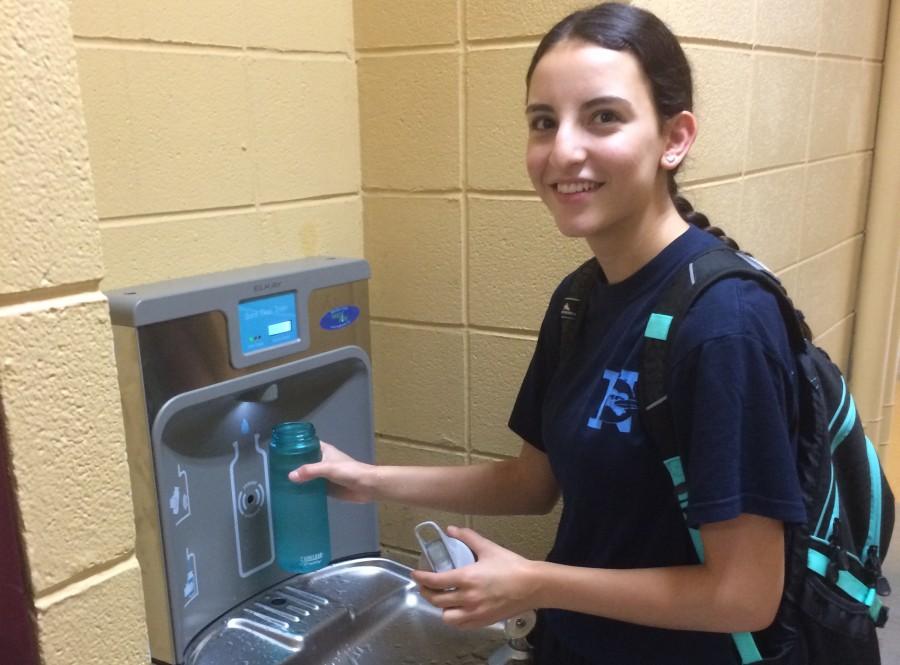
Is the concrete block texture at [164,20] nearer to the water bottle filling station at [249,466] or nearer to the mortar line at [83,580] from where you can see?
the water bottle filling station at [249,466]

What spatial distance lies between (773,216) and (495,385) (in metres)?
0.82

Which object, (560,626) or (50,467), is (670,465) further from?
(50,467)

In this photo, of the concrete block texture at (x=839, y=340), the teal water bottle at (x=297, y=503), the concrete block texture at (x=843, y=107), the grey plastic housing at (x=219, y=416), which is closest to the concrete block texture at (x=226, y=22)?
the grey plastic housing at (x=219, y=416)

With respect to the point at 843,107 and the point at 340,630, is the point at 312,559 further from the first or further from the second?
the point at 843,107

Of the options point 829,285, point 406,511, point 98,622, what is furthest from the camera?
point 829,285

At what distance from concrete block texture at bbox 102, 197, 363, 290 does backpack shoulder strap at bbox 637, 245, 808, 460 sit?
25.8 inches

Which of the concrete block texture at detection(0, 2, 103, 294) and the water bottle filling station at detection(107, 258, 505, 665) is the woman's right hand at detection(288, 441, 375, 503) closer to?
the water bottle filling station at detection(107, 258, 505, 665)

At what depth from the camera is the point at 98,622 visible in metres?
0.80

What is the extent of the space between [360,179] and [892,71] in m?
1.84

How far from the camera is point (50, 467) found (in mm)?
737

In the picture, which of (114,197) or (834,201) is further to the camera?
(834,201)

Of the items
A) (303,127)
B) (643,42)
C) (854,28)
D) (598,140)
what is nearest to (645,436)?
(598,140)

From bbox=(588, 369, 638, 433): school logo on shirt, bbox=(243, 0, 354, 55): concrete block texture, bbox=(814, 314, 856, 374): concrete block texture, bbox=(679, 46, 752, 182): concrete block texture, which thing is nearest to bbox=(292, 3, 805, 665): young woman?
bbox=(588, 369, 638, 433): school logo on shirt

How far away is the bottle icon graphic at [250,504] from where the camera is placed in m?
1.20
